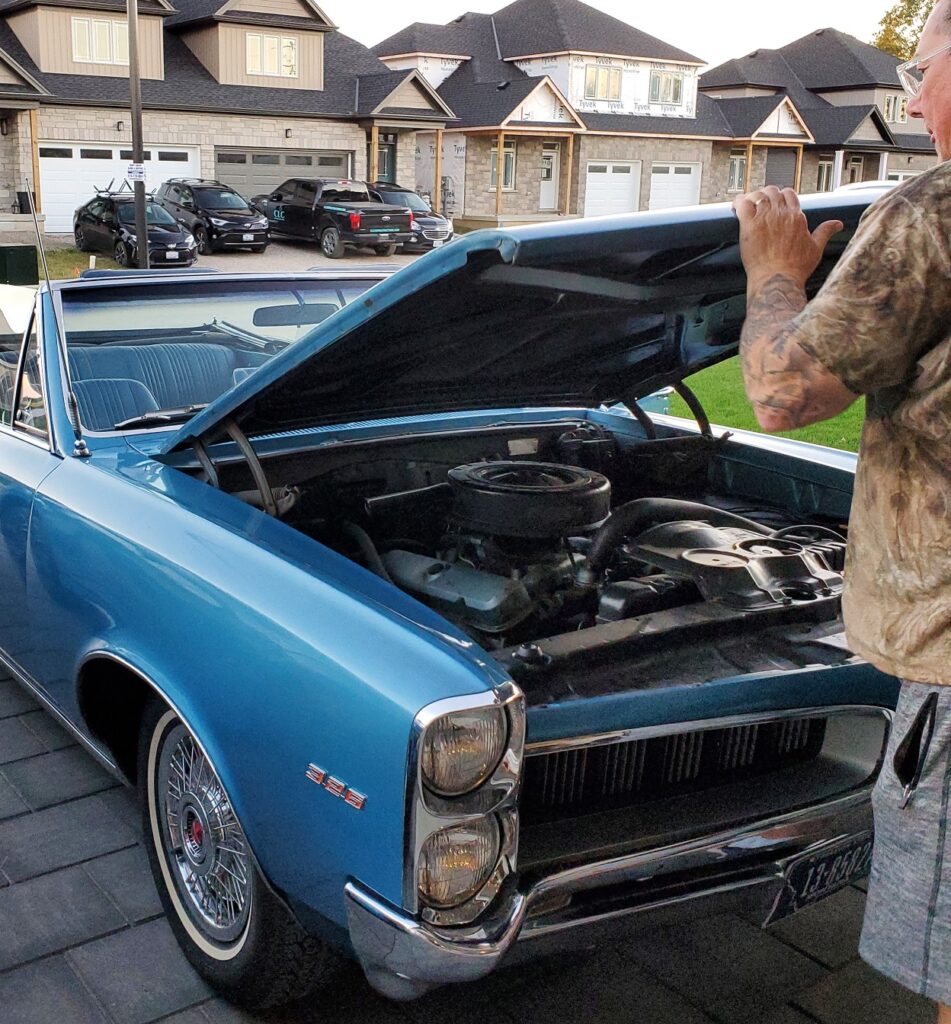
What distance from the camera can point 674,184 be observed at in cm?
4200

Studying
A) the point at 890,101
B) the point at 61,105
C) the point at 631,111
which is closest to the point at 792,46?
the point at 890,101

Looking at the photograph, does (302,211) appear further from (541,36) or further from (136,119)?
(541,36)

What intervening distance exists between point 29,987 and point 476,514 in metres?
1.43

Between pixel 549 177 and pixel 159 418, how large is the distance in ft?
125

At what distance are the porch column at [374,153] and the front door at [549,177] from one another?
6.62 metres

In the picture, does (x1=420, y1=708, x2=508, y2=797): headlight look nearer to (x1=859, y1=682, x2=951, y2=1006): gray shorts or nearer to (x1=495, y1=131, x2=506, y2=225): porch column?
(x1=859, y1=682, x2=951, y2=1006): gray shorts

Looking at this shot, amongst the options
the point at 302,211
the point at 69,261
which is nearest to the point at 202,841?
the point at 69,261

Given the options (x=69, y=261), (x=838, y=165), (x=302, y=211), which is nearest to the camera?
(x=69, y=261)

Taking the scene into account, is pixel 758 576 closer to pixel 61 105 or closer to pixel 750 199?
pixel 750 199

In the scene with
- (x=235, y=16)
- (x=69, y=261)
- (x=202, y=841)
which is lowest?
(x=69, y=261)

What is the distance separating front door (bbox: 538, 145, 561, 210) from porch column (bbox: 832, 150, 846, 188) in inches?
485

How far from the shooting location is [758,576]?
8.43 feet

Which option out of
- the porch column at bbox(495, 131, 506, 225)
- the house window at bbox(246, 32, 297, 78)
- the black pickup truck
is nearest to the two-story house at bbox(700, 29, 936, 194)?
the porch column at bbox(495, 131, 506, 225)

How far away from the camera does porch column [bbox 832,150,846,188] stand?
45250mm
